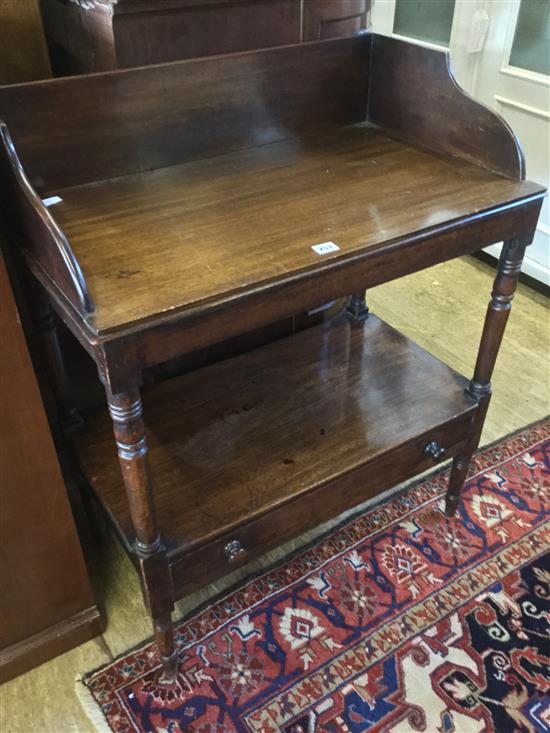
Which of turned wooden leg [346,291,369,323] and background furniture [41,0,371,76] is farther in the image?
turned wooden leg [346,291,369,323]

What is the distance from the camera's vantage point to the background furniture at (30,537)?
1095 millimetres

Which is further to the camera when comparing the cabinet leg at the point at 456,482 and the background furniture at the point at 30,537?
the cabinet leg at the point at 456,482

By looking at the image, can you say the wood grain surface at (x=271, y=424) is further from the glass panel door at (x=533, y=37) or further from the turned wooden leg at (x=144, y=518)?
→ the glass panel door at (x=533, y=37)

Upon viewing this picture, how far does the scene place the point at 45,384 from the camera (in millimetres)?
1515

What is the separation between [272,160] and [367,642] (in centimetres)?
104

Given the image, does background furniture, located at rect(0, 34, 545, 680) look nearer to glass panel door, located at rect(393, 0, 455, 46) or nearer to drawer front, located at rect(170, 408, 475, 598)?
drawer front, located at rect(170, 408, 475, 598)

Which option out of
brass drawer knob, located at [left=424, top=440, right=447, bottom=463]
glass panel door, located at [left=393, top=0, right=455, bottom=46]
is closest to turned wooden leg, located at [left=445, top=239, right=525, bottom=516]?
brass drawer knob, located at [left=424, top=440, right=447, bottom=463]

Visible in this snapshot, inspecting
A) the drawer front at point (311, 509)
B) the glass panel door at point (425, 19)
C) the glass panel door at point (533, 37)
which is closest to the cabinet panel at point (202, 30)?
the drawer front at point (311, 509)

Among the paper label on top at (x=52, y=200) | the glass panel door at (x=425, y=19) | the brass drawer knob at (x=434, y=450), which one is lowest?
the brass drawer knob at (x=434, y=450)

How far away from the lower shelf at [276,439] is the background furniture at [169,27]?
2.27 ft

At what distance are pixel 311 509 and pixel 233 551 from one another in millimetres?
188

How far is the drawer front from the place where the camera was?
4.09 feet

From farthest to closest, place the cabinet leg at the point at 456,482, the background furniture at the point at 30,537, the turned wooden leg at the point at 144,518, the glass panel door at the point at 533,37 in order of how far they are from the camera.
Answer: the glass panel door at the point at 533,37, the cabinet leg at the point at 456,482, the background furniture at the point at 30,537, the turned wooden leg at the point at 144,518

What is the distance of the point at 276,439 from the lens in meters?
1.43
